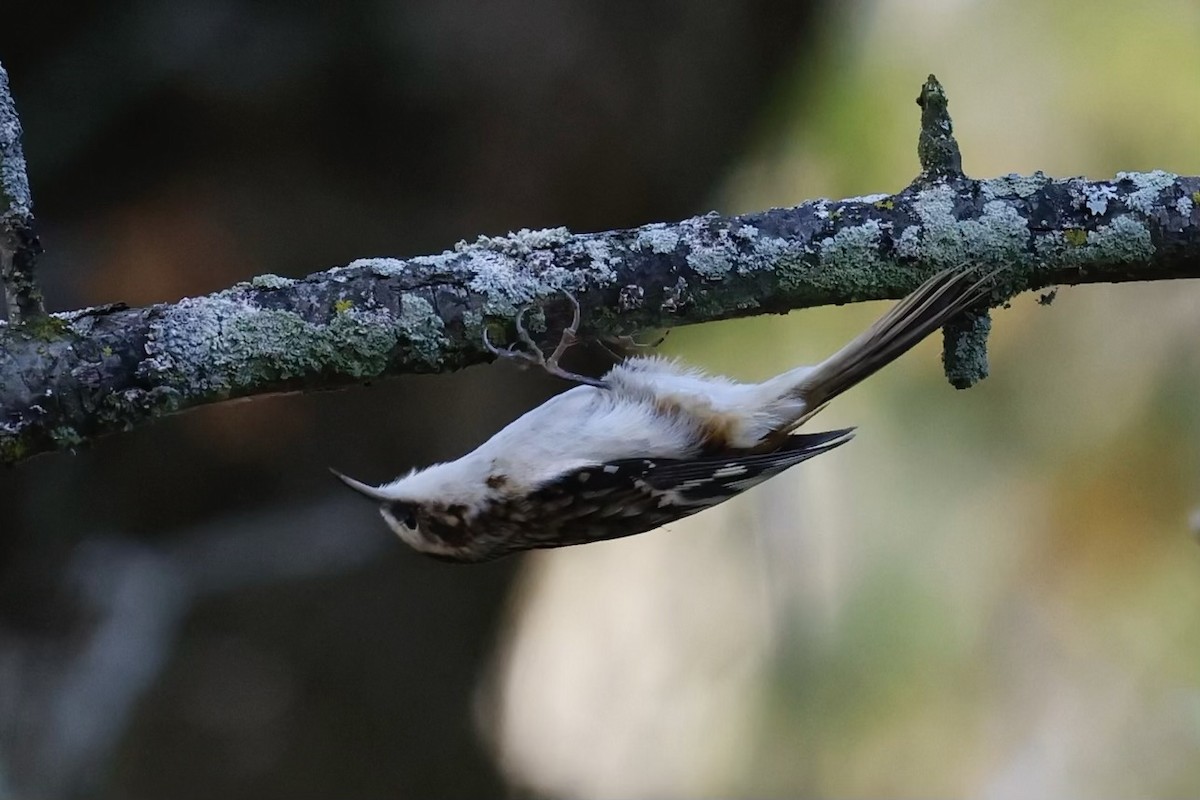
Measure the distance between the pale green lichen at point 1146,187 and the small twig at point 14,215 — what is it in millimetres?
1710

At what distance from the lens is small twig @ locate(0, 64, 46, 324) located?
1.39 metres

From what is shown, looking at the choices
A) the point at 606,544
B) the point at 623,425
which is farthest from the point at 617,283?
the point at 606,544

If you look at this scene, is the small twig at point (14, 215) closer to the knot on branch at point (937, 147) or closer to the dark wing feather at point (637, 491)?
the dark wing feather at point (637, 491)

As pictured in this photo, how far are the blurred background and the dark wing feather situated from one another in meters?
0.86

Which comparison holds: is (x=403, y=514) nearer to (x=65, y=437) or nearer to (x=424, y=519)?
(x=424, y=519)

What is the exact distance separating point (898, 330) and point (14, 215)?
1.39 metres

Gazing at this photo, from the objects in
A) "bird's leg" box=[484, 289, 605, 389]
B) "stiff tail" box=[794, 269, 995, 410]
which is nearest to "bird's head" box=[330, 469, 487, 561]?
"bird's leg" box=[484, 289, 605, 389]

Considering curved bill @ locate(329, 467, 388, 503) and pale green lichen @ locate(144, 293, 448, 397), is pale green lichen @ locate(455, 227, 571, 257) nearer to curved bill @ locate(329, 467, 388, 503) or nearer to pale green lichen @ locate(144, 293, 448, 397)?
pale green lichen @ locate(144, 293, 448, 397)

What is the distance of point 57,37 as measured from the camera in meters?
3.35

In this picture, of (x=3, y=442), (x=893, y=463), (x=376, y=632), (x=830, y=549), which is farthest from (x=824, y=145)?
(x=3, y=442)

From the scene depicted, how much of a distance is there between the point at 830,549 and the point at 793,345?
1.13 metres

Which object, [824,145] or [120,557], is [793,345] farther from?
[120,557]

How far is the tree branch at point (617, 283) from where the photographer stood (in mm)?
1454

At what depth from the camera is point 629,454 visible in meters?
1.98
